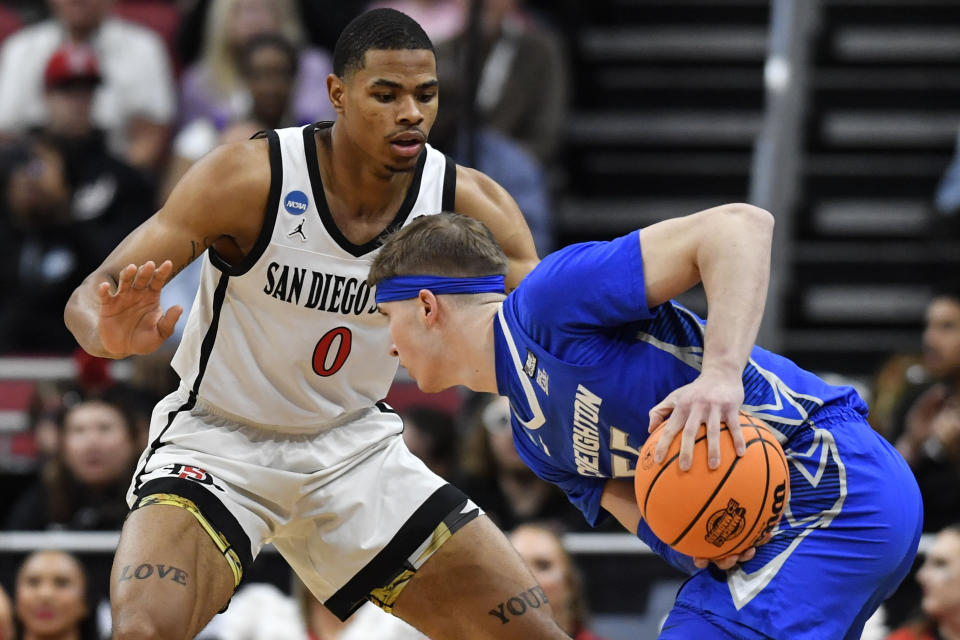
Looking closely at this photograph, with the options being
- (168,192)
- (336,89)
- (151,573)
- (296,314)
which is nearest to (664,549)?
(296,314)

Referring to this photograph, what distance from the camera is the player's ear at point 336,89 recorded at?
4.60m

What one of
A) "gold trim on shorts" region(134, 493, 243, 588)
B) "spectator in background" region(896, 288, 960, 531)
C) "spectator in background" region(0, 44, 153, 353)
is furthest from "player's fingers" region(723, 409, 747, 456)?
"spectator in background" region(0, 44, 153, 353)

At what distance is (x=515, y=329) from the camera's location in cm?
388

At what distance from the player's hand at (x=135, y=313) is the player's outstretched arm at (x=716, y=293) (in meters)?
1.36

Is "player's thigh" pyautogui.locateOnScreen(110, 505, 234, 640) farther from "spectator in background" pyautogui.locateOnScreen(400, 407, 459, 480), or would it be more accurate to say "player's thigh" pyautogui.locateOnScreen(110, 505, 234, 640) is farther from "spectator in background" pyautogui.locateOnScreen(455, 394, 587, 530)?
"spectator in background" pyautogui.locateOnScreen(400, 407, 459, 480)

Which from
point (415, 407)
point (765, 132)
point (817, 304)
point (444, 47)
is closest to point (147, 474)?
point (415, 407)

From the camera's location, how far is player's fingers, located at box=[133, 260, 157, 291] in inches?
162

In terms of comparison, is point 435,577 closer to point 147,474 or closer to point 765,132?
point 147,474

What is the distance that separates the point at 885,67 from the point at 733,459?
7263mm

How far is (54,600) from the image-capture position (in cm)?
674

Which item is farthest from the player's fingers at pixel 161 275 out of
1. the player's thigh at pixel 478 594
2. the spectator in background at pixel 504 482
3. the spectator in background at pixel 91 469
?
the spectator in background at pixel 91 469

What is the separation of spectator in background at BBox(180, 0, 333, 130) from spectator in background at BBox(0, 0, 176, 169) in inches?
10.5

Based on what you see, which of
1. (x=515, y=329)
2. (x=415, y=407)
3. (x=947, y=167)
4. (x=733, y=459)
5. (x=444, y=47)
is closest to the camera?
(x=733, y=459)

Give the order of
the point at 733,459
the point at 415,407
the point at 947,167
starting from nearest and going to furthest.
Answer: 1. the point at 733,459
2. the point at 415,407
3. the point at 947,167
